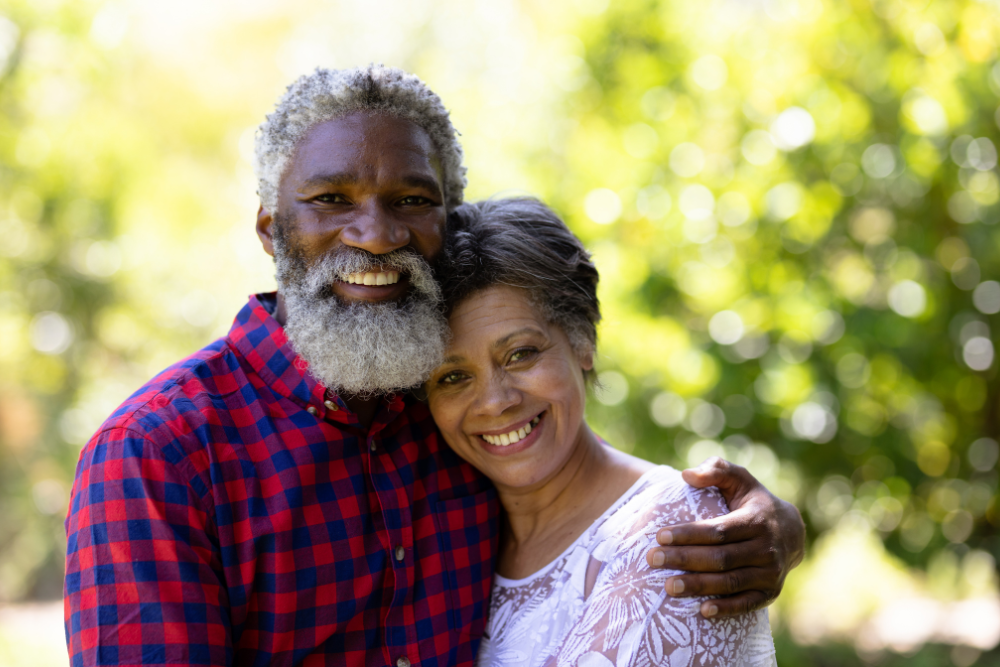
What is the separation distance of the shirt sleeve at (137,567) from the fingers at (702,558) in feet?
3.34

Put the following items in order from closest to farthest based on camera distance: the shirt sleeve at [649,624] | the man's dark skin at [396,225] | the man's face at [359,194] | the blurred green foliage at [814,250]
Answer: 1. the shirt sleeve at [649,624]
2. the man's dark skin at [396,225]
3. the man's face at [359,194]
4. the blurred green foliage at [814,250]

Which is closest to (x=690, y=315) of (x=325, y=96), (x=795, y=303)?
(x=795, y=303)

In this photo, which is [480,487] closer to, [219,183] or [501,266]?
[501,266]

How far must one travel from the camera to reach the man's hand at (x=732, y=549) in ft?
6.18

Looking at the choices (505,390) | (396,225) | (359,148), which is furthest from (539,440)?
(359,148)

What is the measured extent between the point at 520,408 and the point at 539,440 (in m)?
0.11

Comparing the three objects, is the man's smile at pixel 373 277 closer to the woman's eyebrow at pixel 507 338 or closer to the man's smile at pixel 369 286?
the man's smile at pixel 369 286

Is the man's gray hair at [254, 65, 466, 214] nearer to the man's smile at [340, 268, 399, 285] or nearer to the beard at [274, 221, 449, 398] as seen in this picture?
the beard at [274, 221, 449, 398]

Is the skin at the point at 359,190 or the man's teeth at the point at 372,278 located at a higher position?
the skin at the point at 359,190

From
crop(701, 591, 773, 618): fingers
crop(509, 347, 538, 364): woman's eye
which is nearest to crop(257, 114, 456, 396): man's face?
crop(509, 347, 538, 364): woman's eye

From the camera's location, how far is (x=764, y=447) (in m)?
4.79

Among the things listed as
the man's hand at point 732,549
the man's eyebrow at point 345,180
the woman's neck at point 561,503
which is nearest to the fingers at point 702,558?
the man's hand at point 732,549

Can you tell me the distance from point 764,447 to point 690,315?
920 millimetres

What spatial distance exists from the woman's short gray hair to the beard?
16cm
